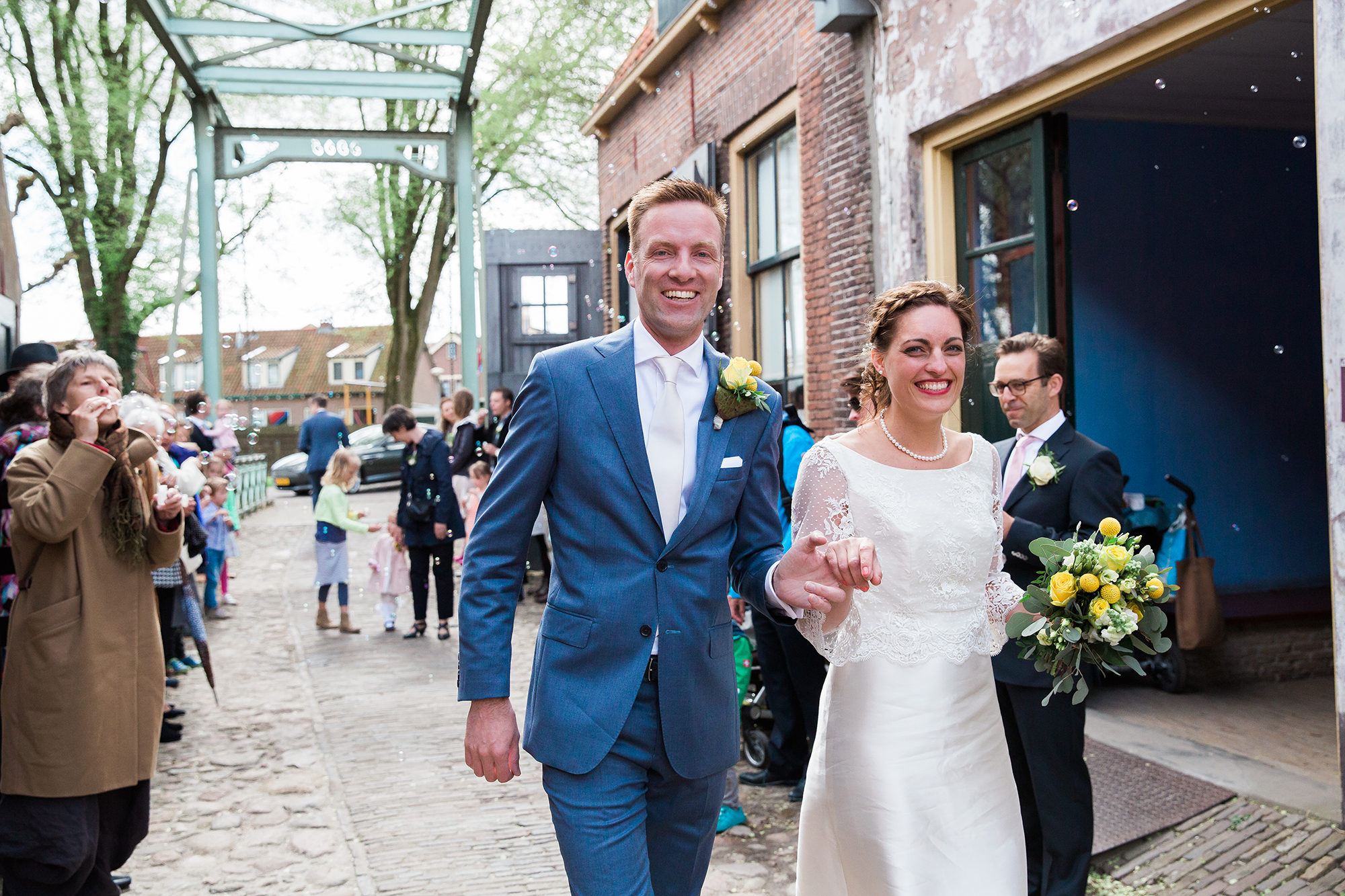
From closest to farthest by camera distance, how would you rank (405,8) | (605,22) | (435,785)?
(435,785) < (405,8) < (605,22)

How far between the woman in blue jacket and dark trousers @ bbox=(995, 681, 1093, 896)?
6.26 metres

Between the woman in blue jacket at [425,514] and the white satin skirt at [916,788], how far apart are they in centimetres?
661

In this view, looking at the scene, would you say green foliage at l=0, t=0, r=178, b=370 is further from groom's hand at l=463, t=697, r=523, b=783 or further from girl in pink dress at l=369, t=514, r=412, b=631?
groom's hand at l=463, t=697, r=523, b=783

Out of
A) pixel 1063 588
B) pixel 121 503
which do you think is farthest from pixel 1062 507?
pixel 121 503

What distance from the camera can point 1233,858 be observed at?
13.3 feet

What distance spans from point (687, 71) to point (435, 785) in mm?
8145

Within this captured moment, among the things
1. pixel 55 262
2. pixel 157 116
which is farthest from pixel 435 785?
pixel 157 116

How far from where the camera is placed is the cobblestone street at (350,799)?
4301 millimetres

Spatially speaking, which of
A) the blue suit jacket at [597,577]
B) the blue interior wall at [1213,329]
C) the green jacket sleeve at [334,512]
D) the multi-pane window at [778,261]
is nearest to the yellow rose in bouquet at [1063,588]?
the blue suit jacket at [597,577]

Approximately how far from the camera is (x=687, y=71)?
36.7ft

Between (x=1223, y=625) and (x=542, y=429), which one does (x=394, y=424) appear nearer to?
(x=1223, y=625)

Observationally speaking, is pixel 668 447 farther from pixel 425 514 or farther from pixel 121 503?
pixel 425 514

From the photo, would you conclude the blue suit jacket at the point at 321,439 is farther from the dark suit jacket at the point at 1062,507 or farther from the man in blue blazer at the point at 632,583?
the man in blue blazer at the point at 632,583

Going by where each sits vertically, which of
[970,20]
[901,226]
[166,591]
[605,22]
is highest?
[605,22]
